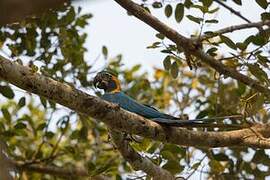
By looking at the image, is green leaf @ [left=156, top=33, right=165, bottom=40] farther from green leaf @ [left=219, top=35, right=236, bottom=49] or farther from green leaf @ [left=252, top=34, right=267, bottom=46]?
green leaf @ [left=252, top=34, right=267, bottom=46]

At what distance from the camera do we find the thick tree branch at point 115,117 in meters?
2.19

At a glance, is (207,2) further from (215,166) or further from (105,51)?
(105,51)

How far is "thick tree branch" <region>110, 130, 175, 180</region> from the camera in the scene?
2.73m

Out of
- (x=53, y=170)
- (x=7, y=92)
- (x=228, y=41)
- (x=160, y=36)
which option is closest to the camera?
(x=228, y=41)

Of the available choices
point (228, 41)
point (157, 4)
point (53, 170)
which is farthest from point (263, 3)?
point (53, 170)

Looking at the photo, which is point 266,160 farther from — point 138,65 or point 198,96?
point 138,65

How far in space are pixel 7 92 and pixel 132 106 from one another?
4.37 ft

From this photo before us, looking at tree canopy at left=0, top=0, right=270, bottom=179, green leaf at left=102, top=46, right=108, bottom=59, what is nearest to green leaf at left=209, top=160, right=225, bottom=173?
tree canopy at left=0, top=0, right=270, bottom=179

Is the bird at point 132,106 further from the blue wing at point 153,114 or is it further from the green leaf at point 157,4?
the green leaf at point 157,4

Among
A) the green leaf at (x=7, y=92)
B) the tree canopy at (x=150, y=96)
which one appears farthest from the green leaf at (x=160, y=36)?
the green leaf at (x=7, y=92)

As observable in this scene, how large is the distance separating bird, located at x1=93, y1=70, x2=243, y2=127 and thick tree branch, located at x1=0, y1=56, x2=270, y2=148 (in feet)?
0.17

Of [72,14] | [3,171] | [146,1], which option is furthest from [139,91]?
[3,171]

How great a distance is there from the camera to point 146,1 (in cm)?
359

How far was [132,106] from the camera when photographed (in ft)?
9.73
